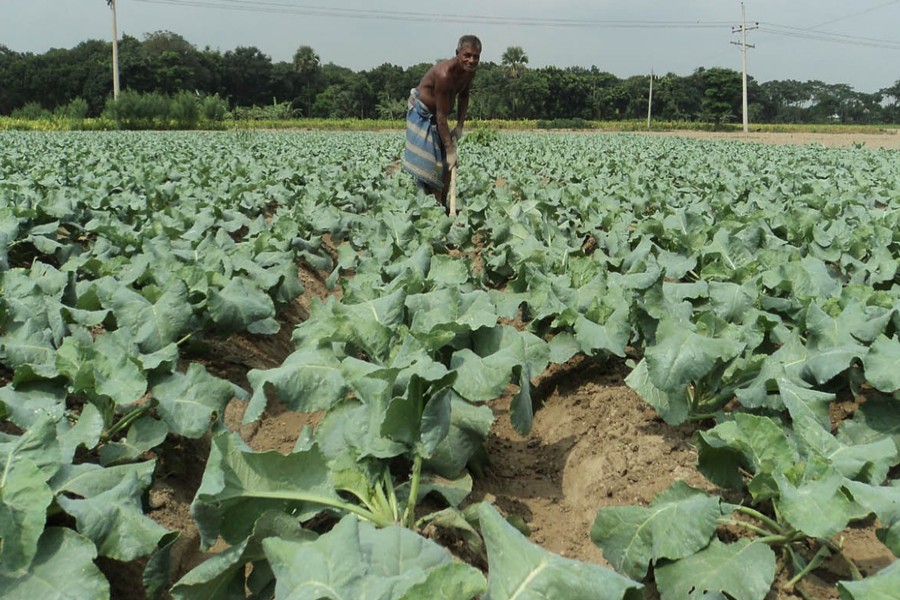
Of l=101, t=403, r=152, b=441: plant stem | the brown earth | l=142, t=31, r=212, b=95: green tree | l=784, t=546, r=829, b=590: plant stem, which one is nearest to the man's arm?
the brown earth

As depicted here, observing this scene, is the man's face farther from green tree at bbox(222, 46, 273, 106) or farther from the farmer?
green tree at bbox(222, 46, 273, 106)

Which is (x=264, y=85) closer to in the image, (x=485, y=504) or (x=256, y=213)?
(x=256, y=213)

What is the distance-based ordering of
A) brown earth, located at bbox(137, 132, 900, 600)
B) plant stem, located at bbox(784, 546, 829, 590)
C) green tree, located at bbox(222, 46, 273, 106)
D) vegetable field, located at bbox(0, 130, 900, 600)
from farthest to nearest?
green tree, located at bbox(222, 46, 273, 106) < brown earth, located at bbox(137, 132, 900, 600) < plant stem, located at bbox(784, 546, 829, 590) < vegetable field, located at bbox(0, 130, 900, 600)

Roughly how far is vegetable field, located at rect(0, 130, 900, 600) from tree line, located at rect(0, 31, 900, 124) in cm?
6885

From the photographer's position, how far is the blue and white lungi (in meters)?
7.40

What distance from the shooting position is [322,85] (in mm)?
89125

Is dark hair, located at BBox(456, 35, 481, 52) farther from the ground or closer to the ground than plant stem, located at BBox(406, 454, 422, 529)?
farther from the ground

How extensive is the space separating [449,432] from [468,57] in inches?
194

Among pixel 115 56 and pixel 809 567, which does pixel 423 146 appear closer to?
pixel 809 567

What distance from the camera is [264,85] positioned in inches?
3329

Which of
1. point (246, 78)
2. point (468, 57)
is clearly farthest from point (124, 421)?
point (246, 78)

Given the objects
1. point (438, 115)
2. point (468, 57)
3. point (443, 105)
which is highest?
point (468, 57)

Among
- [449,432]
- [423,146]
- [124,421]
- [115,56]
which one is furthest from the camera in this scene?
[115,56]

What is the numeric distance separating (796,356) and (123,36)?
92.1 m
